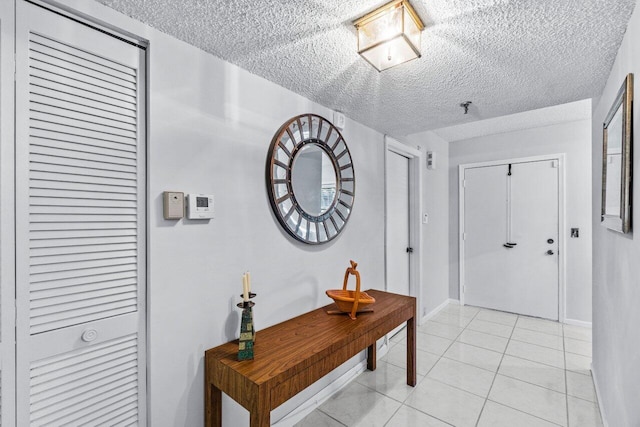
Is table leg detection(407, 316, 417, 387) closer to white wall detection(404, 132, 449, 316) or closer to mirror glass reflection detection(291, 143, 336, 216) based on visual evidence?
mirror glass reflection detection(291, 143, 336, 216)

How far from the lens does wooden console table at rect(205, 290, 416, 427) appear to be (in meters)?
1.29

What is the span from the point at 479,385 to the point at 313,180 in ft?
6.67

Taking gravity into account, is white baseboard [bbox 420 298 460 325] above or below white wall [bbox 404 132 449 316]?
below

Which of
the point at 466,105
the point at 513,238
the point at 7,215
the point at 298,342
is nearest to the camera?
the point at 7,215

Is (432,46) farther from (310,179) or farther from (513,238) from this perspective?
(513,238)

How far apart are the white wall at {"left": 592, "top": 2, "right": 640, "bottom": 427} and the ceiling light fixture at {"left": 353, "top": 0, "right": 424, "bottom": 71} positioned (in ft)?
2.70

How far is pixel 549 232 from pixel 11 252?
4649 mm

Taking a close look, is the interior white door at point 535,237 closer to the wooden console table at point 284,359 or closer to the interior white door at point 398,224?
the interior white door at point 398,224

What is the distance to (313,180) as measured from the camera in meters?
2.13

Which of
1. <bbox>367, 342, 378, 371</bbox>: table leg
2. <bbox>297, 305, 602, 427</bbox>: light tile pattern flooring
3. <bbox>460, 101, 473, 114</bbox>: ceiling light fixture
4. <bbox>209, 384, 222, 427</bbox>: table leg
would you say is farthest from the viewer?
<bbox>367, 342, 378, 371</bbox>: table leg

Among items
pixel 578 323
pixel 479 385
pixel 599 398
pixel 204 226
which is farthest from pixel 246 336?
pixel 578 323

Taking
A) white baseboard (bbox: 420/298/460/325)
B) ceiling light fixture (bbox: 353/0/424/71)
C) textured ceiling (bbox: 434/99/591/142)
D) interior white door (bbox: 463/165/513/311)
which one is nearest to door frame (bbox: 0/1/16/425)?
ceiling light fixture (bbox: 353/0/424/71)

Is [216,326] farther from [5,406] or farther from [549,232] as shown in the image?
[549,232]

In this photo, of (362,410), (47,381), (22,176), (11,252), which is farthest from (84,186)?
(362,410)
